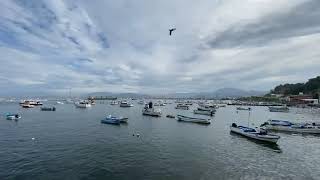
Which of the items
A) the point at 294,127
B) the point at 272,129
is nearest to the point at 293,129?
the point at 294,127

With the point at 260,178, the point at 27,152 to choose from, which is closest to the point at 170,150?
the point at 260,178

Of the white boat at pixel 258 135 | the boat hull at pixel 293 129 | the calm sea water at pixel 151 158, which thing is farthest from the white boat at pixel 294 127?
the white boat at pixel 258 135

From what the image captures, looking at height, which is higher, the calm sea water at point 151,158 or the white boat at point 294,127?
the white boat at point 294,127

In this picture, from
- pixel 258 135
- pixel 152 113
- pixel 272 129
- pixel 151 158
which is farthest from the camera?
pixel 152 113

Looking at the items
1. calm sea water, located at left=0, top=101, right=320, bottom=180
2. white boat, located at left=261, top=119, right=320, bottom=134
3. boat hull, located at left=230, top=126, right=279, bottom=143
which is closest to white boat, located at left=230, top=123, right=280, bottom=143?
boat hull, located at left=230, top=126, right=279, bottom=143

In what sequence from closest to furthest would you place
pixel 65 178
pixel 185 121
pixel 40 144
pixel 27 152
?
pixel 65 178, pixel 27 152, pixel 40 144, pixel 185 121

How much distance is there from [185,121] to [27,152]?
5745 centimetres

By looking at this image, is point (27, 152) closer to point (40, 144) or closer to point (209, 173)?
point (40, 144)

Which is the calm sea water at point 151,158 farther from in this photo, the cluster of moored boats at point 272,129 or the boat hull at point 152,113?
the boat hull at point 152,113

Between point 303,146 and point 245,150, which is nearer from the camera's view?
point 245,150

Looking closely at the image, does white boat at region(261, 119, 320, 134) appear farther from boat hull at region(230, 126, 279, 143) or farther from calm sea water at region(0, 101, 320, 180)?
boat hull at region(230, 126, 279, 143)

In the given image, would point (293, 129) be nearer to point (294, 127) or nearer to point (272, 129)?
point (294, 127)

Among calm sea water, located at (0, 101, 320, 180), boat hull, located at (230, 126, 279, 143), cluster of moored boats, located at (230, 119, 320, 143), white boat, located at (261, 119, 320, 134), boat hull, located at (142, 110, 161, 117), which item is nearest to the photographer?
calm sea water, located at (0, 101, 320, 180)

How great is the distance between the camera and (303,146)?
5234 cm
